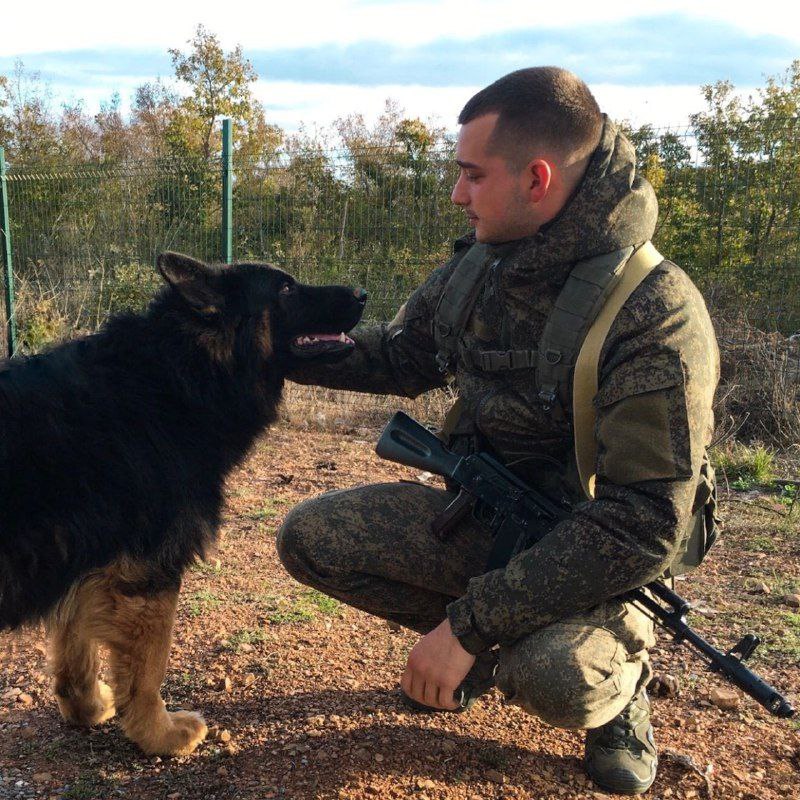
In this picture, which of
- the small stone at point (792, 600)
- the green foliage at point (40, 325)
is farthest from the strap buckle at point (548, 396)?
the green foliage at point (40, 325)

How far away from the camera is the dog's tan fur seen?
107 inches

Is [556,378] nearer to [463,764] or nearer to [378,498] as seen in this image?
[378,498]

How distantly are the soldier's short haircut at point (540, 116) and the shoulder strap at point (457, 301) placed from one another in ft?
1.72

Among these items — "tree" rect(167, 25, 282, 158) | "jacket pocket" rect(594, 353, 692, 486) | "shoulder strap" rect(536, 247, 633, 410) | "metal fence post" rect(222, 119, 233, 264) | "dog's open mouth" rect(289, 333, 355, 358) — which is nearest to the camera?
"jacket pocket" rect(594, 353, 692, 486)

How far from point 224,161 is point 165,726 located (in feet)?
19.5

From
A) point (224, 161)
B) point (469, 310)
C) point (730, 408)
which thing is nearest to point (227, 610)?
point (469, 310)

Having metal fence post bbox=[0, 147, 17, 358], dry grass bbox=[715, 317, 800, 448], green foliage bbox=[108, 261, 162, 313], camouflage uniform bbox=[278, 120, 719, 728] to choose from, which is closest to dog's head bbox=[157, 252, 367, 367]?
camouflage uniform bbox=[278, 120, 719, 728]

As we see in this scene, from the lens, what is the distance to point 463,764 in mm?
2613

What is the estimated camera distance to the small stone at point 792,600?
12.9 feet

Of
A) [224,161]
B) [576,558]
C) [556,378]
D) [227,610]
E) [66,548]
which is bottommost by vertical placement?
[227,610]

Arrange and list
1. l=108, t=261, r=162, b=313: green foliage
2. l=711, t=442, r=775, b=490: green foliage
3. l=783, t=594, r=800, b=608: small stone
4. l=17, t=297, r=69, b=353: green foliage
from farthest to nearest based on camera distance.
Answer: l=108, t=261, r=162, b=313: green foliage < l=17, t=297, r=69, b=353: green foliage < l=711, t=442, r=775, b=490: green foliage < l=783, t=594, r=800, b=608: small stone

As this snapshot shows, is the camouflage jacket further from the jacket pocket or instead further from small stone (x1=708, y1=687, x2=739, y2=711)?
small stone (x1=708, y1=687, x2=739, y2=711)

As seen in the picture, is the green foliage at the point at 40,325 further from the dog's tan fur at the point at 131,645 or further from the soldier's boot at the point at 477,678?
the soldier's boot at the point at 477,678

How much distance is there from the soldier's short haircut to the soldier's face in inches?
1.4
